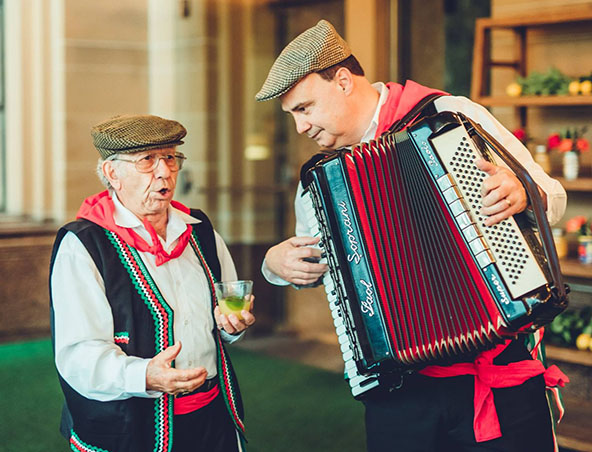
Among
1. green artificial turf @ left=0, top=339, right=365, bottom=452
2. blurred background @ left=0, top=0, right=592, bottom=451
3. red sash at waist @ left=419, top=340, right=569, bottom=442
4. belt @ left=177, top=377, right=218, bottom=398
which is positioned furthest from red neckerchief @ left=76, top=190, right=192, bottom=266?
blurred background @ left=0, top=0, right=592, bottom=451

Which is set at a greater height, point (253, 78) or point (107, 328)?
point (253, 78)

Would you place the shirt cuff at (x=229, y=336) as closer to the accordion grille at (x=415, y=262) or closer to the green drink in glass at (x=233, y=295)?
the green drink in glass at (x=233, y=295)

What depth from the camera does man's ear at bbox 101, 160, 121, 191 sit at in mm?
2133

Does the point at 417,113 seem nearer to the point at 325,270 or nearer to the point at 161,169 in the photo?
the point at 325,270

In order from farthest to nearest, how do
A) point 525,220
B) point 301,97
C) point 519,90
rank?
point 519,90 < point 301,97 < point 525,220

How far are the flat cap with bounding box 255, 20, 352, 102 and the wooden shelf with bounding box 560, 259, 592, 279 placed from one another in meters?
2.30

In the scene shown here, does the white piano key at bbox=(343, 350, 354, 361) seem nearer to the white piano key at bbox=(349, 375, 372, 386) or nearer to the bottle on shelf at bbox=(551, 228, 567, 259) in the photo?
the white piano key at bbox=(349, 375, 372, 386)

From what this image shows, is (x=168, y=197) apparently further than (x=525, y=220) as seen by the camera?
Yes

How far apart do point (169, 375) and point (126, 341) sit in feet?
0.55

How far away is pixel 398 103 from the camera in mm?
2018

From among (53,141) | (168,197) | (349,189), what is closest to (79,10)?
(53,141)

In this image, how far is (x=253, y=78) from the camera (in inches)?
231

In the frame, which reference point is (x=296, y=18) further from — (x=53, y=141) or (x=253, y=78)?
(x=53, y=141)

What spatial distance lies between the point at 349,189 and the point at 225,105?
4.03m
